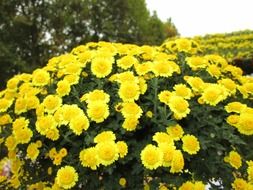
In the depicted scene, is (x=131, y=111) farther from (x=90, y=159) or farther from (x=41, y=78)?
(x=41, y=78)

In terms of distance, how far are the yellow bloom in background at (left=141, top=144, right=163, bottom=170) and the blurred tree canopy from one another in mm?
14241

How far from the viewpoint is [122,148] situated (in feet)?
9.50

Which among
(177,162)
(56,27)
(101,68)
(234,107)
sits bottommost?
(56,27)

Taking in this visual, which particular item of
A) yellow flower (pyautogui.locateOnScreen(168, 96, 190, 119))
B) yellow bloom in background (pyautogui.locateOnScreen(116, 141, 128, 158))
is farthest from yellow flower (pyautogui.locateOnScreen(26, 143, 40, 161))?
yellow flower (pyautogui.locateOnScreen(168, 96, 190, 119))

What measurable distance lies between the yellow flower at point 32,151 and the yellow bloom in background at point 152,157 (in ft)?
2.27

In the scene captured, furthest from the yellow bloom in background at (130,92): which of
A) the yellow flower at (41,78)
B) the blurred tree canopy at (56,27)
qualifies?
the blurred tree canopy at (56,27)

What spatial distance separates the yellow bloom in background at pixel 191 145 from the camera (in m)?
2.92

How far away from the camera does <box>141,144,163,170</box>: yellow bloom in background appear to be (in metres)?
2.80

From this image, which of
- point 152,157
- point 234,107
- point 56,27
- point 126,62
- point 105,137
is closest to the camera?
point 152,157

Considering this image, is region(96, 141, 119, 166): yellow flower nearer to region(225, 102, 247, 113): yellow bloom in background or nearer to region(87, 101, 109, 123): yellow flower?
region(87, 101, 109, 123): yellow flower

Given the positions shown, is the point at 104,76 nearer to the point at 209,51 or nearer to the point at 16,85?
the point at 16,85

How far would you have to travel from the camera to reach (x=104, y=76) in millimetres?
3213

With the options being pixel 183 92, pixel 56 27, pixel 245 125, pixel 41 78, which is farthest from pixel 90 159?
pixel 56 27

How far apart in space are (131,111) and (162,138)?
0.22 meters
